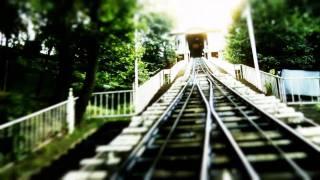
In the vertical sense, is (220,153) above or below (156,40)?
below

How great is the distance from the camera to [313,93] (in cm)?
1457

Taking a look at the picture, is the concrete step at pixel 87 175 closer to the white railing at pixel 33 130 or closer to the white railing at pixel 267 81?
the white railing at pixel 33 130

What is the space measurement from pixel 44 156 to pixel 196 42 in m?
79.2

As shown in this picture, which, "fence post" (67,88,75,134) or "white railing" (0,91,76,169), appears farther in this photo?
"fence post" (67,88,75,134)

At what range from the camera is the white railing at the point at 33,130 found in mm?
7650

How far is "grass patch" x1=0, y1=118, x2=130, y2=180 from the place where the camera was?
251 inches

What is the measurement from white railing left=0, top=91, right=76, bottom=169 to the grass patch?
0.28 meters

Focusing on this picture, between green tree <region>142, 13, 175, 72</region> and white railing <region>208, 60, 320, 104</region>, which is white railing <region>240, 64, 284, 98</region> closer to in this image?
white railing <region>208, 60, 320, 104</region>

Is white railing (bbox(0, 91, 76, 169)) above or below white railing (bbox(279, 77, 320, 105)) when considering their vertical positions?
below

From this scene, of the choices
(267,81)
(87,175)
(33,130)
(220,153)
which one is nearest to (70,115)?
(33,130)

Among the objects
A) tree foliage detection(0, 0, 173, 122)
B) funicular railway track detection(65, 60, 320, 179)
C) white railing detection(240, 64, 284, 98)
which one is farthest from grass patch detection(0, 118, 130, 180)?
white railing detection(240, 64, 284, 98)

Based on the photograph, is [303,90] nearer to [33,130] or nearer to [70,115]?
[70,115]

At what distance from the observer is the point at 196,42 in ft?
277

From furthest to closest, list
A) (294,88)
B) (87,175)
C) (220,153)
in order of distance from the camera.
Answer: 1. (294,88)
2. (220,153)
3. (87,175)
